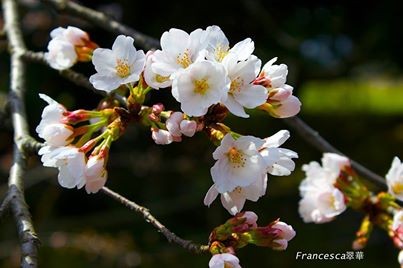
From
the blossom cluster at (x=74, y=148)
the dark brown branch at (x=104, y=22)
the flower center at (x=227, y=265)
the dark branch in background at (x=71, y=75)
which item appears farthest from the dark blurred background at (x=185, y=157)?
the flower center at (x=227, y=265)

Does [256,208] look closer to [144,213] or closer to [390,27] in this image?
[390,27]

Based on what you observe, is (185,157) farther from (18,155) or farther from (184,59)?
(184,59)

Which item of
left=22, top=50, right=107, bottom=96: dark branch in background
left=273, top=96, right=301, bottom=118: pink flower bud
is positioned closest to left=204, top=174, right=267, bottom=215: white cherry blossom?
left=273, top=96, right=301, bottom=118: pink flower bud

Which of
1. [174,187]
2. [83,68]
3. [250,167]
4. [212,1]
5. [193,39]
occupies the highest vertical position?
[193,39]

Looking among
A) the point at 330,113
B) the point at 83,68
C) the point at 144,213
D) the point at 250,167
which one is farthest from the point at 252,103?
the point at 330,113

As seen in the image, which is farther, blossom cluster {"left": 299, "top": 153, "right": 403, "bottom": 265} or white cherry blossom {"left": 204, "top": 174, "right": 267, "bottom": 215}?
blossom cluster {"left": 299, "top": 153, "right": 403, "bottom": 265}

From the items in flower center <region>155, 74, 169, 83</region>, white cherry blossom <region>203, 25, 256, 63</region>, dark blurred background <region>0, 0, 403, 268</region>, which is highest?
white cherry blossom <region>203, 25, 256, 63</region>

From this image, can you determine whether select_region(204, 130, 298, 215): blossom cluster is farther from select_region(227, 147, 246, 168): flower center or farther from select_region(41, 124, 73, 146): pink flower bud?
select_region(41, 124, 73, 146): pink flower bud
